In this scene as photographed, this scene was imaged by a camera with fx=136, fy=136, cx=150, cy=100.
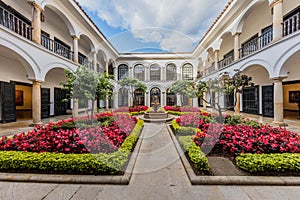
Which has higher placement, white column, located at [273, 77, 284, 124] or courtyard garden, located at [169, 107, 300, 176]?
white column, located at [273, 77, 284, 124]

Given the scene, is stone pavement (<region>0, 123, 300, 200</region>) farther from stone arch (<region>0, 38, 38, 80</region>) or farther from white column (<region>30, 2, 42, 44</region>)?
white column (<region>30, 2, 42, 44</region>)

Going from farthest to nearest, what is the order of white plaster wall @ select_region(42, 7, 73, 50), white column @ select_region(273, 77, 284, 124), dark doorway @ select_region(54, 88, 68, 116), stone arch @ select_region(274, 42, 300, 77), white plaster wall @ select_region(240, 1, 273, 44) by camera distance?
dark doorway @ select_region(54, 88, 68, 116), white plaster wall @ select_region(42, 7, 73, 50), white plaster wall @ select_region(240, 1, 273, 44), white column @ select_region(273, 77, 284, 124), stone arch @ select_region(274, 42, 300, 77)

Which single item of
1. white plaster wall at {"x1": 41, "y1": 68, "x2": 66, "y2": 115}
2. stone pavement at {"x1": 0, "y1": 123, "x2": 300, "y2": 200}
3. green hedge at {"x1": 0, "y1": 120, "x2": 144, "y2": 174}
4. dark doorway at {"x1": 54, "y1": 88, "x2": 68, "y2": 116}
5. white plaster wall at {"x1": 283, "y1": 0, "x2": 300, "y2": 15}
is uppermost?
white plaster wall at {"x1": 283, "y1": 0, "x2": 300, "y2": 15}

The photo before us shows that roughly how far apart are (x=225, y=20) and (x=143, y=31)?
10118 mm

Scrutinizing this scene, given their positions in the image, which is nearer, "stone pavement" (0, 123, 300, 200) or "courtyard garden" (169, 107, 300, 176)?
"stone pavement" (0, 123, 300, 200)

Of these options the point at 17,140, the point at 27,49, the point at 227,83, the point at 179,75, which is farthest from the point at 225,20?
the point at 17,140

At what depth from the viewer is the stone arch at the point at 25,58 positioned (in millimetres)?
5965

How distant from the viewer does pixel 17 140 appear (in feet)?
12.6

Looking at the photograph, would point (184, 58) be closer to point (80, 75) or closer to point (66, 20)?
point (66, 20)

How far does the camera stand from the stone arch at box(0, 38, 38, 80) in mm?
5965

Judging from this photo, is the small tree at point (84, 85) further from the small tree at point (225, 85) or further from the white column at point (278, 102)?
the white column at point (278, 102)

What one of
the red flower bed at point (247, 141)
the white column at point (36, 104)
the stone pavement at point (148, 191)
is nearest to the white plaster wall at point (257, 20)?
the red flower bed at point (247, 141)

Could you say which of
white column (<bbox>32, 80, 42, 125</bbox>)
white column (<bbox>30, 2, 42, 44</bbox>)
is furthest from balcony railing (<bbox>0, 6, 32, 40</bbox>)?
white column (<bbox>32, 80, 42, 125</bbox>)

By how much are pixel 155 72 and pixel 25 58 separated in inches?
733
